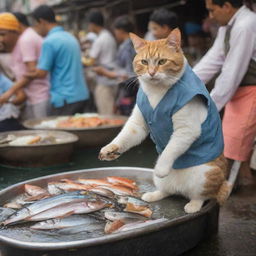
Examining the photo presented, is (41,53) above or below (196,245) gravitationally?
above

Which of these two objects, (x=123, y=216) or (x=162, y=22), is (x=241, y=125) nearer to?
(x=123, y=216)

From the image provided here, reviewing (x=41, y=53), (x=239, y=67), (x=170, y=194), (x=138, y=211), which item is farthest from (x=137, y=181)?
(x=41, y=53)

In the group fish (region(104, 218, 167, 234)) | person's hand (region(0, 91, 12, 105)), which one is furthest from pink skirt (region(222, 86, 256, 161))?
person's hand (region(0, 91, 12, 105))

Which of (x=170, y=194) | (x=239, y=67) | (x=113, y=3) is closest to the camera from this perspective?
(x=170, y=194)

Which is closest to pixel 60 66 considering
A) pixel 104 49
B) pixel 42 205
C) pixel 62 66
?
pixel 62 66

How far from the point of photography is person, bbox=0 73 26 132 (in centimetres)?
744

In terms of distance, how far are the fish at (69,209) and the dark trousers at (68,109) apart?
15.9ft

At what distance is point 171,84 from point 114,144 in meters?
0.72

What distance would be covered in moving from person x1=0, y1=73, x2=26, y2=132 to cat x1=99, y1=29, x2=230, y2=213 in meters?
4.15

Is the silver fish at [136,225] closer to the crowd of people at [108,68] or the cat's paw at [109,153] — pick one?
the cat's paw at [109,153]

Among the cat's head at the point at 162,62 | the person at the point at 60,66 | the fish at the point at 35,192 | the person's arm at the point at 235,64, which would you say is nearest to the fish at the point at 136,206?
the fish at the point at 35,192

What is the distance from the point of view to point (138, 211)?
3.71 metres

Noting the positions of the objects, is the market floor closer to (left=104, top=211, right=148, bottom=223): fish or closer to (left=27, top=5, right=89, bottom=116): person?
(left=104, top=211, right=148, bottom=223): fish

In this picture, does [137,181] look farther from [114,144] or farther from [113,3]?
[113,3]
